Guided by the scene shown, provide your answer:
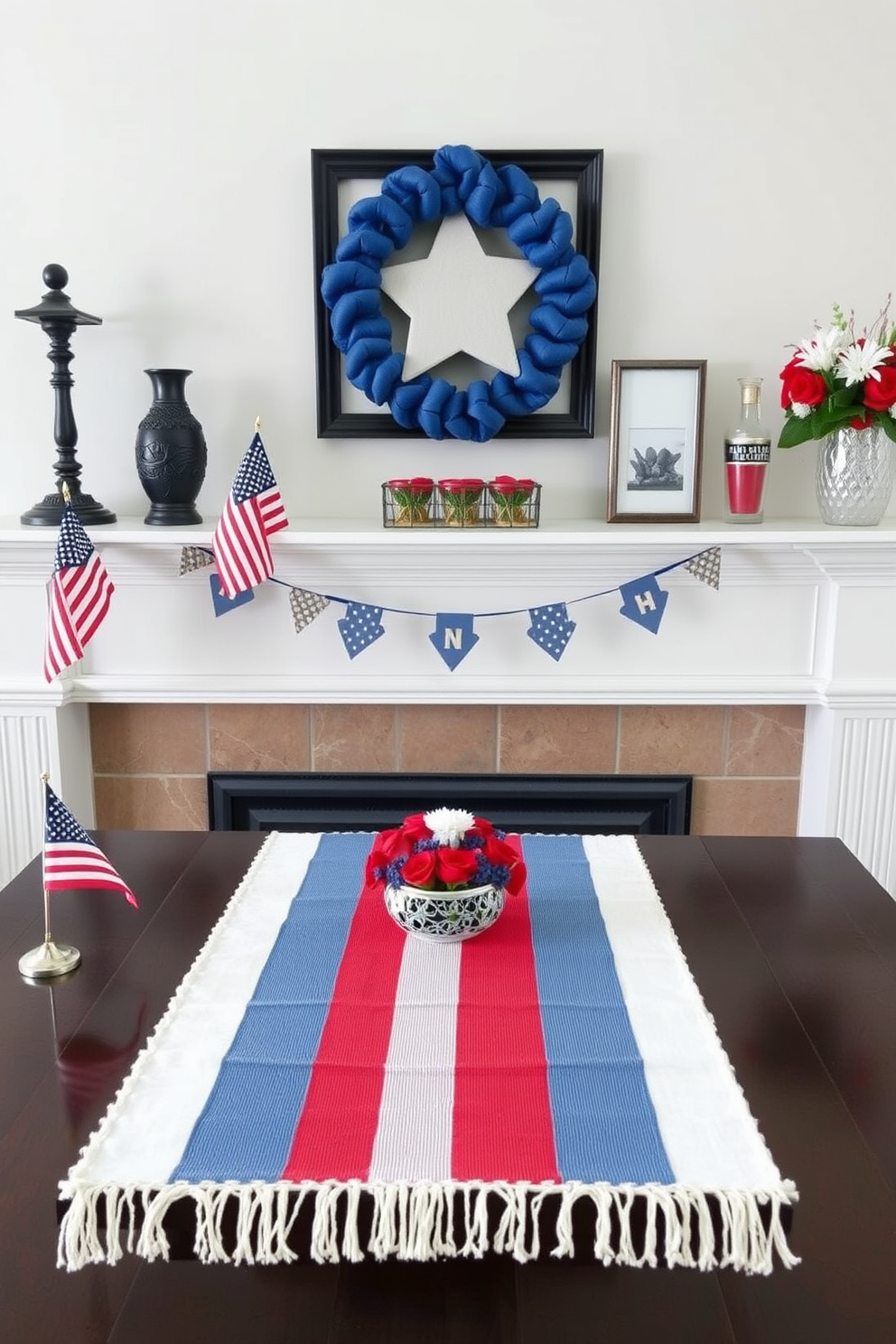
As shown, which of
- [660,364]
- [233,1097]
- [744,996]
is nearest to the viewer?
[233,1097]

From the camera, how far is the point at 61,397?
7.51 ft

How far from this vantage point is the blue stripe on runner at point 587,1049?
0.93m

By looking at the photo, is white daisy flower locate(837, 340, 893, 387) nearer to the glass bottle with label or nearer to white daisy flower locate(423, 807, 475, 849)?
the glass bottle with label

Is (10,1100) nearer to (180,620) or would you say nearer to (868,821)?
(180,620)

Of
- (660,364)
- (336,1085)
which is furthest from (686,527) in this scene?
(336,1085)

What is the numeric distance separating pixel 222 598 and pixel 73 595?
1.02 feet

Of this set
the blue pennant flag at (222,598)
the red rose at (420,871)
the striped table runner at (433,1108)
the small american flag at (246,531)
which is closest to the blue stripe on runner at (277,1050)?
the striped table runner at (433,1108)

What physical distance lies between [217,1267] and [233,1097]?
14cm

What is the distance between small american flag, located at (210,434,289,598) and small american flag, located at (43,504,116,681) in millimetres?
243

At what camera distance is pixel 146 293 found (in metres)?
2.38

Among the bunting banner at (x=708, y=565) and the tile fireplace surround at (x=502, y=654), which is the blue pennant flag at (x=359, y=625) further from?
the bunting banner at (x=708, y=565)

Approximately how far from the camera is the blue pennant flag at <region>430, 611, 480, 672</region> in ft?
7.64

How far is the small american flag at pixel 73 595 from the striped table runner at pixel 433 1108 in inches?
39.3

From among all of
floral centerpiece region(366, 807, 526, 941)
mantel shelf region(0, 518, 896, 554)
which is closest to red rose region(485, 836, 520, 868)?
floral centerpiece region(366, 807, 526, 941)
